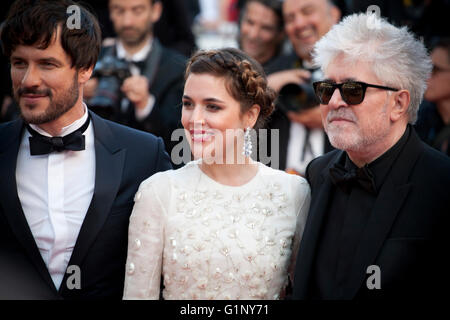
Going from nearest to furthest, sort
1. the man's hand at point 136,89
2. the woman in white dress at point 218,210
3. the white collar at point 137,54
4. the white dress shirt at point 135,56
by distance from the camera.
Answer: the woman in white dress at point 218,210, the man's hand at point 136,89, the white dress shirt at point 135,56, the white collar at point 137,54

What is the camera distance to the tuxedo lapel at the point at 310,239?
2525 mm

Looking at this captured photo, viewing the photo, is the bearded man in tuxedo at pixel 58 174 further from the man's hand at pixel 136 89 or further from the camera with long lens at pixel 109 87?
the man's hand at pixel 136 89

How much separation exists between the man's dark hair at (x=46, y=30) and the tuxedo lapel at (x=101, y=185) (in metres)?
0.35

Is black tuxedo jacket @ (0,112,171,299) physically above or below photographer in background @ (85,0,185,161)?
below

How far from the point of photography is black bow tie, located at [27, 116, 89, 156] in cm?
280

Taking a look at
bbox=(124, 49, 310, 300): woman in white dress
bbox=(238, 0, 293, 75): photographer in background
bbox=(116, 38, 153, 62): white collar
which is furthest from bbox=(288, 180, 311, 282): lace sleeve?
bbox=(116, 38, 153, 62): white collar

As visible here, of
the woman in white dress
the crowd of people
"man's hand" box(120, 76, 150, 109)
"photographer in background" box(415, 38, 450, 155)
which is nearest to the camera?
the crowd of people

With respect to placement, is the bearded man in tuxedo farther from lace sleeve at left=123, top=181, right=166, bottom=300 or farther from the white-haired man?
the white-haired man

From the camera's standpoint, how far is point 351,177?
254 centimetres

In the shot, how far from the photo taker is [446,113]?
179 inches

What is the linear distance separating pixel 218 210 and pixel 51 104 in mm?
901

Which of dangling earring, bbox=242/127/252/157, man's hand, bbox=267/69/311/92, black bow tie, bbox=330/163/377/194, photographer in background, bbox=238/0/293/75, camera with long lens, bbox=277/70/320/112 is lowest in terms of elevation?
black bow tie, bbox=330/163/377/194

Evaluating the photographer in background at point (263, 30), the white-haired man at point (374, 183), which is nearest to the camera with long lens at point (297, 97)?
the photographer in background at point (263, 30)

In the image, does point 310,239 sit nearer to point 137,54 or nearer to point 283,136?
point 283,136
